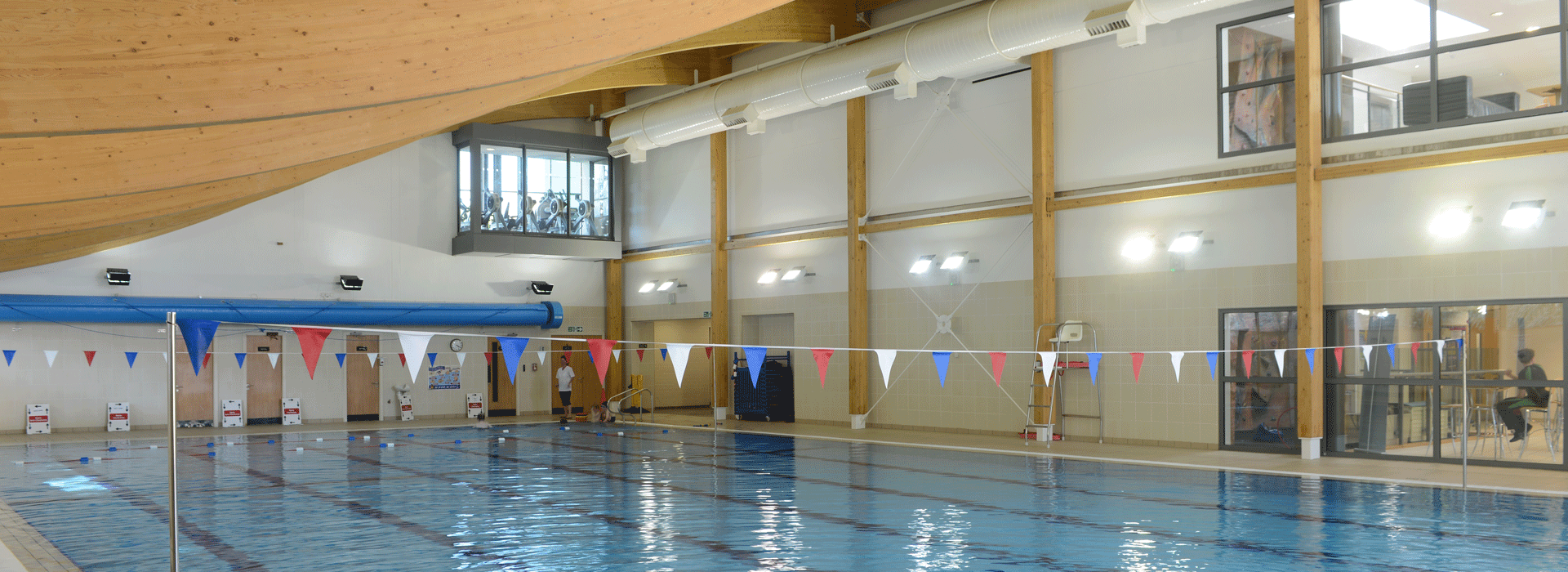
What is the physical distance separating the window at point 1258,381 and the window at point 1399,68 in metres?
2.25

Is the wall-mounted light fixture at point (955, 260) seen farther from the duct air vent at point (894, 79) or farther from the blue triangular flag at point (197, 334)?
the blue triangular flag at point (197, 334)

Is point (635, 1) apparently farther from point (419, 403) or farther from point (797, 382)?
point (419, 403)

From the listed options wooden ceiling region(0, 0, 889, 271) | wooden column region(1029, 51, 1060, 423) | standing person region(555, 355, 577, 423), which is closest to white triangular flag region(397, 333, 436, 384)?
wooden ceiling region(0, 0, 889, 271)

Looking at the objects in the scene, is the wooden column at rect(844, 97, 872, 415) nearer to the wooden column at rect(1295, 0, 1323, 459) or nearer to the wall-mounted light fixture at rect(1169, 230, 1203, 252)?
→ the wall-mounted light fixture at rect(1169, 230, 1203, 252)

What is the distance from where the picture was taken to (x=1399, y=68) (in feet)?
38.8

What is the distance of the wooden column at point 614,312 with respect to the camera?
23344mm

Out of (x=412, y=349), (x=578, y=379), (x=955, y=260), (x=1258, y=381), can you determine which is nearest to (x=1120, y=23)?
(x=1258, y=381)

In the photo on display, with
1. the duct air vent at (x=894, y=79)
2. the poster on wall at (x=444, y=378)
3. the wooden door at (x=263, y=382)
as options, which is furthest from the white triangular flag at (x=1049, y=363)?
the wooden door at (x=263, y=382)

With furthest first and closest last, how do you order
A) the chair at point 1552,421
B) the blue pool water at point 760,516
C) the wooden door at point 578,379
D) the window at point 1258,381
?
1. the wooden door at point 578,379
2. the window at point 1258,381
3. the chair at point 1552,421
4. the blue pool water at point 760,516

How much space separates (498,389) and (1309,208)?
16826 millimetres

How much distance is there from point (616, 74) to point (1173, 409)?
10649 millimetres

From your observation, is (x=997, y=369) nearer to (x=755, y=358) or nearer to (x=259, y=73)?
(x=755, y=358)

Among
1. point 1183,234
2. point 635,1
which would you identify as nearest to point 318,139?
point 635,1

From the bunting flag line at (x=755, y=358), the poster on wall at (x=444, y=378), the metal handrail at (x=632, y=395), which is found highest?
the bunting flag line at (x=755, y=358)
